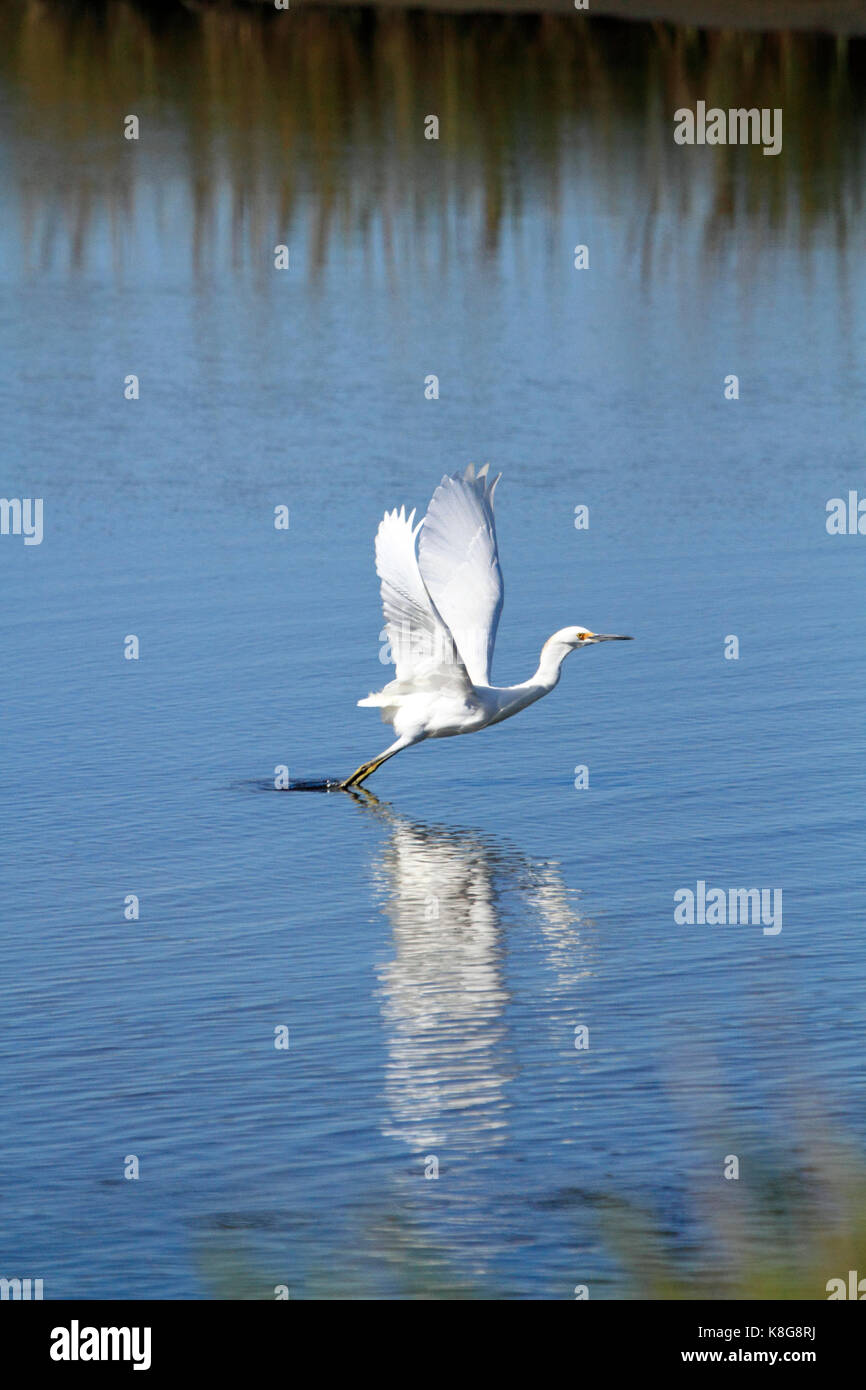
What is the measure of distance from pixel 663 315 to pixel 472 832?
12574mm

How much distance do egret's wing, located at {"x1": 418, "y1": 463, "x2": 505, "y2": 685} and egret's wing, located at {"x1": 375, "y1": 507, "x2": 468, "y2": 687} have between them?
25.1 inches

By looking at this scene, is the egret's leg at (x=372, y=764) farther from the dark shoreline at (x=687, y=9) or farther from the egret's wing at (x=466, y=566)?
the dark shoreline at (x=687, y=9)

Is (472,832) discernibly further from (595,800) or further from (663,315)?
(663,315)

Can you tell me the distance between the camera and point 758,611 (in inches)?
614

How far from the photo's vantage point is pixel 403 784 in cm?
1312

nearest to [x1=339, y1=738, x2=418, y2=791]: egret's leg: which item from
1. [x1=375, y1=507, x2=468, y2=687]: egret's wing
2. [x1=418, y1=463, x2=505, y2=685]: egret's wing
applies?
[x1=375, y1=507, x2=468, y2=687]: egret's wing

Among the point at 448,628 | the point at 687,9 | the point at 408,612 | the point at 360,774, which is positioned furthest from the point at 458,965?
the point at 687,9

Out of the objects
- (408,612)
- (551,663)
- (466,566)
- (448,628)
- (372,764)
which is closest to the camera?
(408,612)

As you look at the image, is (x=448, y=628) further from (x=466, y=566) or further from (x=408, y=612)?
(x=466, y=566)

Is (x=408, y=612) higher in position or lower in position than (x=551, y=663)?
higher

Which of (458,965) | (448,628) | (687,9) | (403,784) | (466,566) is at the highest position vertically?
(687,9)

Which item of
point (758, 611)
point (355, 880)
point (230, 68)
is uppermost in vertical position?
point (230, 68)

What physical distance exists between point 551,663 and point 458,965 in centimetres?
312
